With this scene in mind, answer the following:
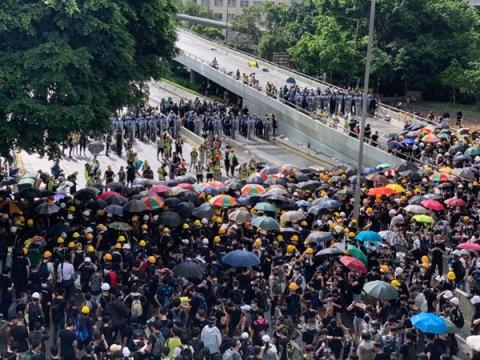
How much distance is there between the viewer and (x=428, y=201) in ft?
77.2

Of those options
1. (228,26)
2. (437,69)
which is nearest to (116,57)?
(437,69)

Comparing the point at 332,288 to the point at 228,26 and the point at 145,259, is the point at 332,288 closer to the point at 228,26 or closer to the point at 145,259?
the point at 145,259

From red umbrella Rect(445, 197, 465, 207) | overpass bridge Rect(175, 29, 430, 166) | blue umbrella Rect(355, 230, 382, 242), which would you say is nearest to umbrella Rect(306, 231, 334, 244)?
blue umbrella Rect(355, 230, 382, 242)

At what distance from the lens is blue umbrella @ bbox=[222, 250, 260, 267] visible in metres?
17.8

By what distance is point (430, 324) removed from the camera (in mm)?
15008

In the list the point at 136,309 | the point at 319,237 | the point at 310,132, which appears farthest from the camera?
the point at 310,132

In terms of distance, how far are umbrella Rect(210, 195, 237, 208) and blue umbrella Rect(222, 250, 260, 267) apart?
505 centimetres

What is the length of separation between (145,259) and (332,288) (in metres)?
4.19

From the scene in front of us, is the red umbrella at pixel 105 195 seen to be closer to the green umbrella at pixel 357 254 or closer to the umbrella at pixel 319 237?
the umbrella at pixel 319 237

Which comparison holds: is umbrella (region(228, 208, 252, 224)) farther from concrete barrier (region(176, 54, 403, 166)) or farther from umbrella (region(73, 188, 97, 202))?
concrete barrier (region(176, 54, 403, 166))

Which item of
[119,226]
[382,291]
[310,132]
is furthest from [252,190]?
[310,132]

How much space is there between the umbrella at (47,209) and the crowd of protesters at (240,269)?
0.52ft

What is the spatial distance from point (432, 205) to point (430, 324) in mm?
8700

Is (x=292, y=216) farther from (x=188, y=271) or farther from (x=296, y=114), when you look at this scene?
(x=296, y=114)
